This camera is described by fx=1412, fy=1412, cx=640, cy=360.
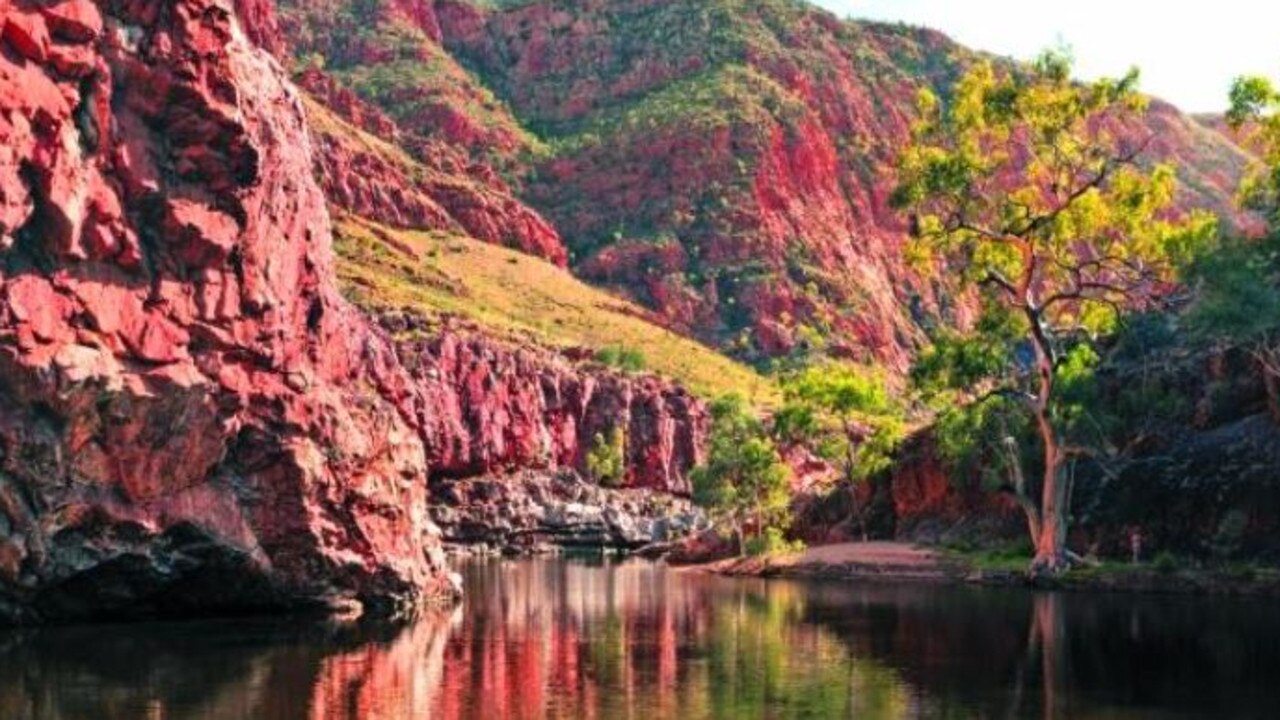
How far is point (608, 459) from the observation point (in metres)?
146

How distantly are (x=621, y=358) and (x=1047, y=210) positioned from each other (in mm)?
97658

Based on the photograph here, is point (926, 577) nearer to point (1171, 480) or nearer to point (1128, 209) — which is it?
point (1171, 480)

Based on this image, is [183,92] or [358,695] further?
[183,92]

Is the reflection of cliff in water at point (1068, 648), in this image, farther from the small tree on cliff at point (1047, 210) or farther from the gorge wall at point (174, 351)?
the gorge wall at point (174, 351)

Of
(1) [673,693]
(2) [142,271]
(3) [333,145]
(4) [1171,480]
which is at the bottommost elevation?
(1) [673,693]

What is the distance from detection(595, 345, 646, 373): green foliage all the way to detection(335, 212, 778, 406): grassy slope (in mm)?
3854

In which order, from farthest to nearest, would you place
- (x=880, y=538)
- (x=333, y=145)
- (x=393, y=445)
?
1. (x=333, y=145)
2. (x=880, y=538)
3. (x=393, y=445)

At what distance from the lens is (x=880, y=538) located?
278 ft

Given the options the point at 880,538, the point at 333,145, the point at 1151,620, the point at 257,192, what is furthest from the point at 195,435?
the point at 333,145

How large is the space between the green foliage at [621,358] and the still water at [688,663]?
342ft

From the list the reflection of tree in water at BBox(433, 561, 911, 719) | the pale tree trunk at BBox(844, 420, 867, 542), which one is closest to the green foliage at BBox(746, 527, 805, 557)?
the pale tree trunk at BBox(844, 420, 867, 542)

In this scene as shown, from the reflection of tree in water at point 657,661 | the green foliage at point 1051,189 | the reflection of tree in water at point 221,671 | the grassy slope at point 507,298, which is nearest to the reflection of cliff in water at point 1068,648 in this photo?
the reflection of tree in water at point 657,661

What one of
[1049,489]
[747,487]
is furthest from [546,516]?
[1049,489]

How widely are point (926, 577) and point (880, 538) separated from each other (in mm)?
16259
